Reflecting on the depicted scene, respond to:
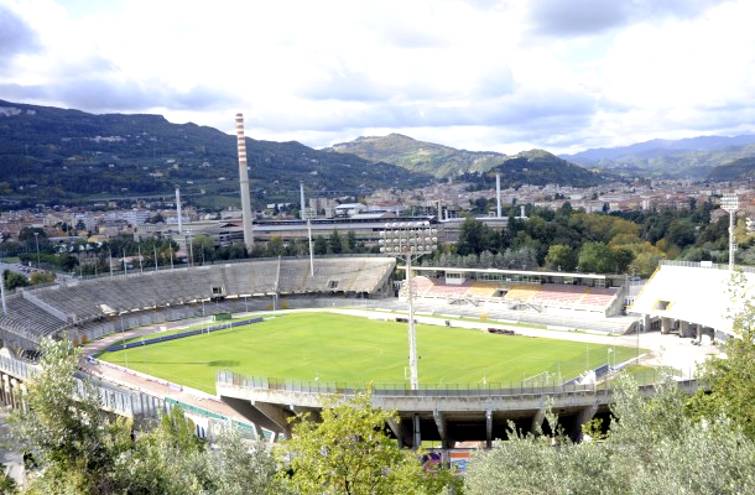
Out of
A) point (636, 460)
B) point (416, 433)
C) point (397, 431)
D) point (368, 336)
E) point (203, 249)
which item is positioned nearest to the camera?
point (636, 460)

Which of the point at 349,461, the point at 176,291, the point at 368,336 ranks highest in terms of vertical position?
the point at 349,461

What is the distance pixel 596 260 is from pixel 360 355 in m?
37.9

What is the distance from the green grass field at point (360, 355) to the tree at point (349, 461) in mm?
23730

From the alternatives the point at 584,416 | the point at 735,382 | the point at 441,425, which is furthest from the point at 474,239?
the point at 735,382

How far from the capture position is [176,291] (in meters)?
75.1

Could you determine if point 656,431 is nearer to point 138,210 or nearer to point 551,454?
point 551,454

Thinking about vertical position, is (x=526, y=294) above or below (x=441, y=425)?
below

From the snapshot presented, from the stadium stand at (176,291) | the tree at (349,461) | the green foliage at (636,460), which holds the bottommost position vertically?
the stadium stand at (176,291)

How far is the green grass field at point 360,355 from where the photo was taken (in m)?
44.5

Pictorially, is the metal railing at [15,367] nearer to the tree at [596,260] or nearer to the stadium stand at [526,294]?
the stadium stand at [526,294]

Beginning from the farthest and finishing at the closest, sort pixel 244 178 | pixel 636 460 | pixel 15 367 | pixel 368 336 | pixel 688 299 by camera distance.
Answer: pixel 244 178 < pixel 368 336 < pixel 688 299 < pixel 15 367 < pixel 636 460

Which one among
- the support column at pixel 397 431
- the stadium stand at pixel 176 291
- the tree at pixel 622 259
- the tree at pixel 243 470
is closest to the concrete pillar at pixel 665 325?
the tree at pixel 622 259

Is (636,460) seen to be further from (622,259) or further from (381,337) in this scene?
(622,259)

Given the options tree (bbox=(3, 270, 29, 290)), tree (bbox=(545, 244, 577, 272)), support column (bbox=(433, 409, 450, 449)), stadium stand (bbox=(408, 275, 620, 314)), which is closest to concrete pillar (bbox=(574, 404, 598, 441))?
support column (bbox=(433, 409, 450, 449))
